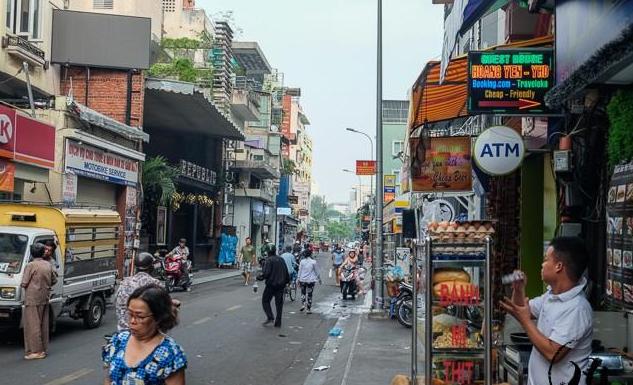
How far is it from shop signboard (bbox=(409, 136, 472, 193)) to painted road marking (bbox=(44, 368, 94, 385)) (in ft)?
A: 20.6

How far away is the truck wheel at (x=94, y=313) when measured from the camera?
1423cm

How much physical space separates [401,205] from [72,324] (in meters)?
14.3

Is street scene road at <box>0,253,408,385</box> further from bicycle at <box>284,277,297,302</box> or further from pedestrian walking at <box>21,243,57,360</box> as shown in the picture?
bicycle at <box>284,277,297,302</box>

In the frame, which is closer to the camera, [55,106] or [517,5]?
[517,5]

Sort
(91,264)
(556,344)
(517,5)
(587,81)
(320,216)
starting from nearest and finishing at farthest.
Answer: (556,344) < (587,81) < (517,5) < (91,264) < (320,216)

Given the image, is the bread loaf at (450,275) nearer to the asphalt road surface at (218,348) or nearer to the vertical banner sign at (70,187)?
the asphalt road surface at (218,348)

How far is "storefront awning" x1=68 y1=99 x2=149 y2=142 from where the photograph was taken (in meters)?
21.9

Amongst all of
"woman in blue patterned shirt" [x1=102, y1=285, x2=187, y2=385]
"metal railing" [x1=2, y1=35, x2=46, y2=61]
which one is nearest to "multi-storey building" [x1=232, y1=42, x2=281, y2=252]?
"metal railing" [x1=2, y1=35, x2=46, y2=61]

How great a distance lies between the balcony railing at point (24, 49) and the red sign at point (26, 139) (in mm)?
2467

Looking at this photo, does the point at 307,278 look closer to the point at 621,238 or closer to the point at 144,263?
the point at 144,263

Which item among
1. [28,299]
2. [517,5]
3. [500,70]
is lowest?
[28,299]

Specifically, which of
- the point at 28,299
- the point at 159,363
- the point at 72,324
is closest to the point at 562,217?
the point at 159,363

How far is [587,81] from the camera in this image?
5.37 m

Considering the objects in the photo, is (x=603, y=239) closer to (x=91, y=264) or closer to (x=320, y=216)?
(x=91, y=264)
